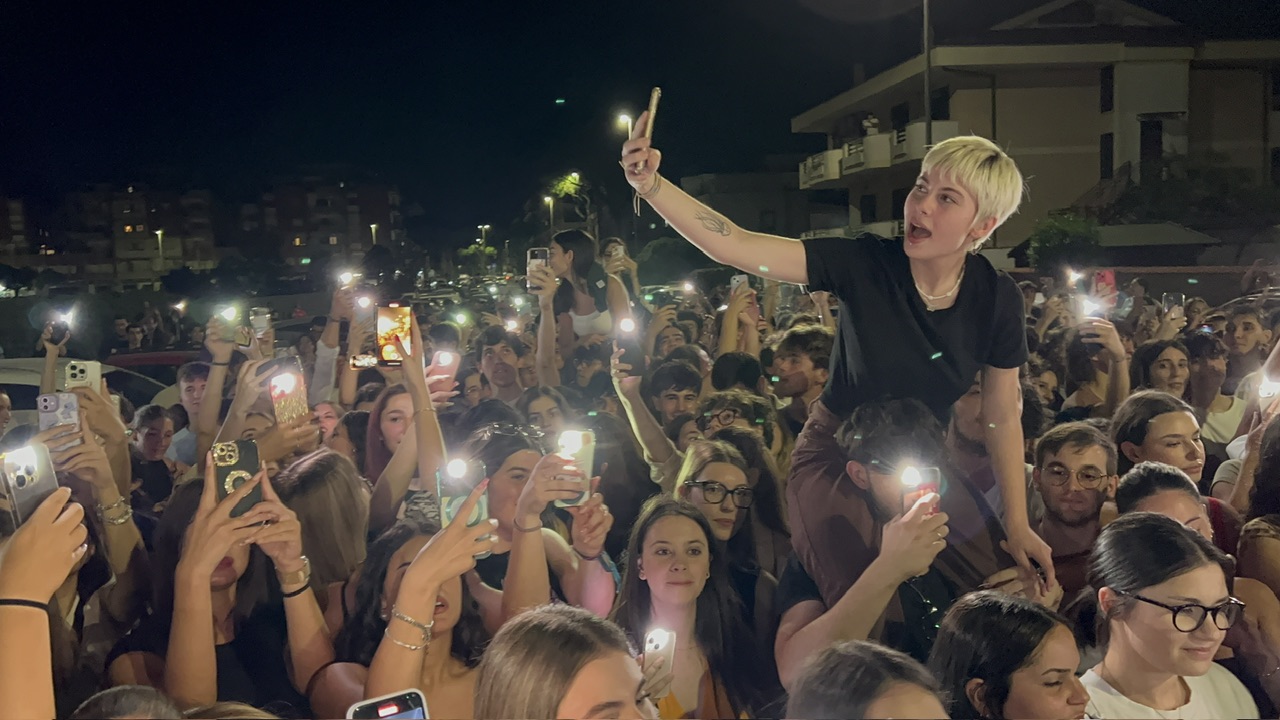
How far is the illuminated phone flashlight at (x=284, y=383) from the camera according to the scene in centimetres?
482

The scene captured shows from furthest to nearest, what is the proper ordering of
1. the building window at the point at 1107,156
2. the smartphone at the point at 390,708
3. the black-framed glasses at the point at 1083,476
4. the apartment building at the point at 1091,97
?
the building window at the point at 1107,156 < the apartment building at the point at 1091,97 < the black-framed glasses at the point at 1083,476 < the smartphone at the point at 390,708

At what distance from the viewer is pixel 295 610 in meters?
3.54

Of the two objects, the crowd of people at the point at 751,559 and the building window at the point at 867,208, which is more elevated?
the building window at the point at 867,208

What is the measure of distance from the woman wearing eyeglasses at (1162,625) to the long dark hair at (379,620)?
6.31 feet

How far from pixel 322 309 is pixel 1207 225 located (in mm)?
30185

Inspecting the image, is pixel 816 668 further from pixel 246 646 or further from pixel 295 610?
pixel 246 646

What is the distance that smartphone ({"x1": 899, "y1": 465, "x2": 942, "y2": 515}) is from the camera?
3.00 meters

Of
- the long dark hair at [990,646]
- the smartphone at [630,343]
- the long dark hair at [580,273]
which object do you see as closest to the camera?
the long dark hair at [990,646]

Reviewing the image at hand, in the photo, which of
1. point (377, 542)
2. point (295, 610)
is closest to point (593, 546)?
point (377, 542)

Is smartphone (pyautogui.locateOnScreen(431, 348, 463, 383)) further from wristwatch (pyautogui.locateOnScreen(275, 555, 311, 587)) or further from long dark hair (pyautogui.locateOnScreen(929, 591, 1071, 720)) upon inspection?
long dark hair (pyautogui.locateOnScreen(929, 591, 1071, 720))

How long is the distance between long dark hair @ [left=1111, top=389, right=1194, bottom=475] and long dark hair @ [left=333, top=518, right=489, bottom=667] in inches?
116

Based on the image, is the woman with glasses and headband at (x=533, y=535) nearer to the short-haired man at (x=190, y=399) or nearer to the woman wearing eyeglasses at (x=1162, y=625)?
the woman wearing eyeglasses at (x=1162, y=625)

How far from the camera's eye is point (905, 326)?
332 centimetres

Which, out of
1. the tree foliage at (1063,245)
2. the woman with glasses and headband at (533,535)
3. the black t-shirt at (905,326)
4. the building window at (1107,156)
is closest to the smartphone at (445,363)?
the woman with glasses and headband at (533,535)
